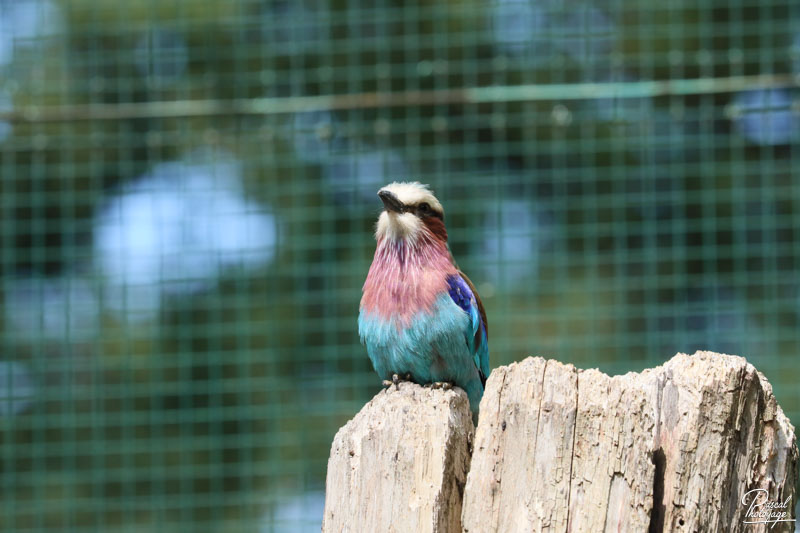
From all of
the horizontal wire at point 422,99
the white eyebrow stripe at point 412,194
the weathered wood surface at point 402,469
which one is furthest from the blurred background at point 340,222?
the weathered wood surface at point 402,469

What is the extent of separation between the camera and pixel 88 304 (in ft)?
17.4

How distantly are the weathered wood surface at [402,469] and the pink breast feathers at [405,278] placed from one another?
1.00 meters

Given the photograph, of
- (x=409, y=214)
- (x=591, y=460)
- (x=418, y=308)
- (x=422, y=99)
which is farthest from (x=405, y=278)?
(x=422, y=99)

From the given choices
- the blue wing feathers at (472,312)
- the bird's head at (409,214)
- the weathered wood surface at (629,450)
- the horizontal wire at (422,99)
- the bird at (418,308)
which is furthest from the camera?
the horizontal wire at (422,99)

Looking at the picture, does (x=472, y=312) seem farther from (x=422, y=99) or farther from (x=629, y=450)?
(x=422, y=99)

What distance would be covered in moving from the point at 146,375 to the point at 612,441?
3.81 m

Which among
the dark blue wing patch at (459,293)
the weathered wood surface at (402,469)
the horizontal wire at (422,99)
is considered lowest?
the weathered wood surface at (402,469)

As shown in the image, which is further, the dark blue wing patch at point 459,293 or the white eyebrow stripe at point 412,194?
the white eyebrow stripe at point 412,194

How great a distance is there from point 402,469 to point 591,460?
0.31m

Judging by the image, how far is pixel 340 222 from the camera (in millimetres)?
5500

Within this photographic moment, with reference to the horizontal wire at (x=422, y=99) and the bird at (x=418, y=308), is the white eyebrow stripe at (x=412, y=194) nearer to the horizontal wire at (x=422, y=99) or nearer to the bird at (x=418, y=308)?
the bird at (x=418, y=308)

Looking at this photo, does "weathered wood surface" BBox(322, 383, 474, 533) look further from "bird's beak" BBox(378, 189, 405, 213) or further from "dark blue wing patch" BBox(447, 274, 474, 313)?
"bird's beak" BBox(378, 189, 405, 213)

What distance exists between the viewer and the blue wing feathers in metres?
3.11

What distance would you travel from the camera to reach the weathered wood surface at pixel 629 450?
1.80 meters
